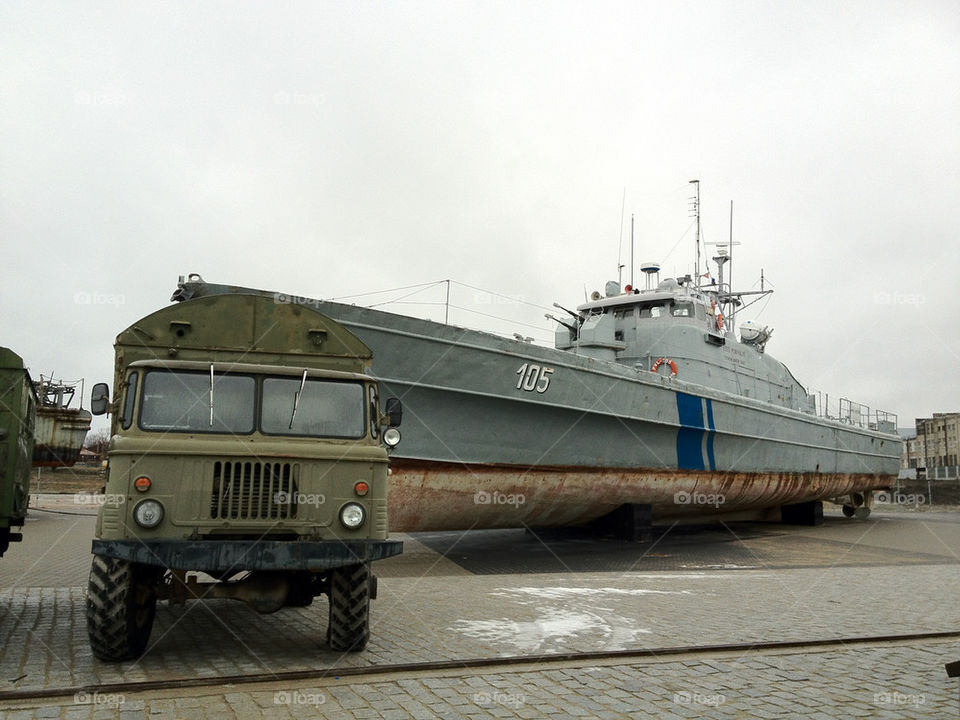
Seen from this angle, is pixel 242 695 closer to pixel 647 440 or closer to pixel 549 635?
pixel 549 635

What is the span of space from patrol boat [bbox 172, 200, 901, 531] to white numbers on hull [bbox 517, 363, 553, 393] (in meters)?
0.02

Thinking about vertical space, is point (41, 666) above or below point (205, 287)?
below

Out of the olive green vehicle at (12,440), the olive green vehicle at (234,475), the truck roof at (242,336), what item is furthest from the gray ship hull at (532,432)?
the olive green vehicle at (234,475)

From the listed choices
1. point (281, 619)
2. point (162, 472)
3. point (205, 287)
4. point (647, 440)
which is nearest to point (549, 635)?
point (281, 619)

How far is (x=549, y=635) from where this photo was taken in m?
6.38

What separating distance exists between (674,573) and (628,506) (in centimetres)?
330

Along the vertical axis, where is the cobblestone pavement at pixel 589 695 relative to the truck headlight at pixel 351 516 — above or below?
below

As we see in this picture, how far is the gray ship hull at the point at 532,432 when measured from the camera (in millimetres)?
10867

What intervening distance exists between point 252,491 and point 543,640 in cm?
262

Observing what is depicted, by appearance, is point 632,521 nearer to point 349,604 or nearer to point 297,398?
point 349,604

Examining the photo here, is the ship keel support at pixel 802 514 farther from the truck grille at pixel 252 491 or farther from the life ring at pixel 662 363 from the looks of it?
the truck grille at pixel 252 491

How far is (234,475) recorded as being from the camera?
17.4 feet

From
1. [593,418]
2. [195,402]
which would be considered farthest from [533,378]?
[195,402]

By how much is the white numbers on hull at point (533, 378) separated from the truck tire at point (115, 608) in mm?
7126
